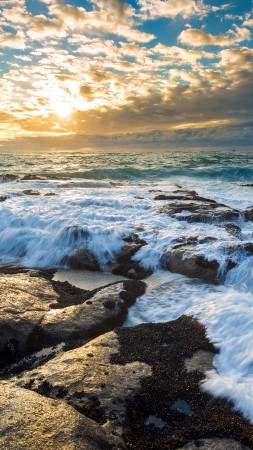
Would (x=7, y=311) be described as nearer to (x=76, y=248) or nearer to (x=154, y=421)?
(x=154, y=421)

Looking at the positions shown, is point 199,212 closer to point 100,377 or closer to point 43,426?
point 100,377

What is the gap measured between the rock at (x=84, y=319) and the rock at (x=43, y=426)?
178 centimetres

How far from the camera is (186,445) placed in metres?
3.14

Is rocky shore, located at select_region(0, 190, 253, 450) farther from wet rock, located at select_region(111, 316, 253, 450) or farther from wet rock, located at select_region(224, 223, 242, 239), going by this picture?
wet rock, located at select_region(224, 223, 242, 239)

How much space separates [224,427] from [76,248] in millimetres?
6666

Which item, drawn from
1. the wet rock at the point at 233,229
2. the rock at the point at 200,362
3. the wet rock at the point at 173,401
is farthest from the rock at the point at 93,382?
the wet rock at the point at 233,229

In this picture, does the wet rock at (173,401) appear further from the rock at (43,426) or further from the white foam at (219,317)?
the rock at (43,426)

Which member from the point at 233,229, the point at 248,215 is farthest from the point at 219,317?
the point at 248,215

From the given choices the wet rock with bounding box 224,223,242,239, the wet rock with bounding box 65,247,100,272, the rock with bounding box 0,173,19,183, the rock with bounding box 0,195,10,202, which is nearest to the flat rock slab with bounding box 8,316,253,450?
the wet rock with bounding box 65,247,100,272

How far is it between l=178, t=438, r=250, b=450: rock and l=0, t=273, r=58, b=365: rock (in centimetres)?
285

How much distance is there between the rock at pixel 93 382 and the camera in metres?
3.43

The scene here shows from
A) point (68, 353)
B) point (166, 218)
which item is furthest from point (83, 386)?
point (166, 218)

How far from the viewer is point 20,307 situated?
5.75 m

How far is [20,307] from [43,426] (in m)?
3.06
